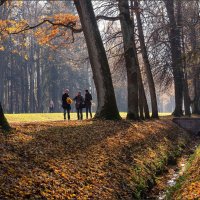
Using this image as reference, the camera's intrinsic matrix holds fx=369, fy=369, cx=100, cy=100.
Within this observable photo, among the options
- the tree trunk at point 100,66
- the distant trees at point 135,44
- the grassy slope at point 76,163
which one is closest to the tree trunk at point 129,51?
the distant trees at point 135,44

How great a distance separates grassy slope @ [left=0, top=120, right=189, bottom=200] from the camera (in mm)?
6531

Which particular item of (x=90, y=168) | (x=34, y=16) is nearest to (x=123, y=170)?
(x=90, y=168)

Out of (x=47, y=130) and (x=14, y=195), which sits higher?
(x=47, y=130)

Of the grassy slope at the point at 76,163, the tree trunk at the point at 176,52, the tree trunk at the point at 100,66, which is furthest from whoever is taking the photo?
the tree trunk at the point at 176,52

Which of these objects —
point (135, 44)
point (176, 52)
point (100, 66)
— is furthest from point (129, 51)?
point (176, 52)

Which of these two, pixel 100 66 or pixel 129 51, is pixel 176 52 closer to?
pixel 129 51

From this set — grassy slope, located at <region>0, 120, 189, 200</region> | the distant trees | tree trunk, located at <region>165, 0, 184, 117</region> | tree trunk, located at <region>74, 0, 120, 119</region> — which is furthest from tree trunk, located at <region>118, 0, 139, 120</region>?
tree trunk, located at <region>165, 0, 184, 117</region>

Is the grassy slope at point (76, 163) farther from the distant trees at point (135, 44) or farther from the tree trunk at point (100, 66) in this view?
the distant trees at point (135, 44)

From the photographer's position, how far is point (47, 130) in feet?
35.0

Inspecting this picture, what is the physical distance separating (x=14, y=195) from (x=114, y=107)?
10331mm

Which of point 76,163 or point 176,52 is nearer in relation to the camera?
point 76,163

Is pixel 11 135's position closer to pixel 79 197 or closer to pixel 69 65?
pixel 79 197

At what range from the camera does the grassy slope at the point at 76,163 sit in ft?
21.4

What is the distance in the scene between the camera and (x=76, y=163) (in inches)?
323
